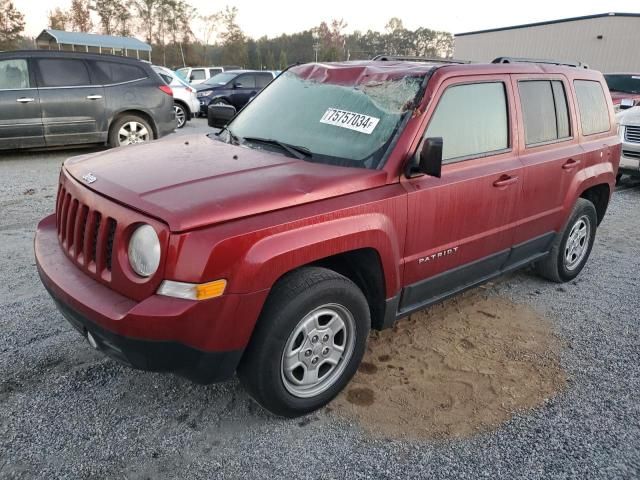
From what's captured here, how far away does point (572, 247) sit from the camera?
15.3 feet

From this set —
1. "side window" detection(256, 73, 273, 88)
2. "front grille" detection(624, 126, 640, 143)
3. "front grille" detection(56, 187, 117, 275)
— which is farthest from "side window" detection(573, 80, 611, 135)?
"side window" detection(256, 73, 273, 88)

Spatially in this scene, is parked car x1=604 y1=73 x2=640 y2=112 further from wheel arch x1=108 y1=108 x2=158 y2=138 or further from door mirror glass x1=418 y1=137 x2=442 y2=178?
door mirror glass x1=418 y1=137 x2=442 y2=178

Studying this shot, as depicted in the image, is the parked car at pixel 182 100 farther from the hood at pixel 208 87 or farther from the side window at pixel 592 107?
the side window at pixel 592 107

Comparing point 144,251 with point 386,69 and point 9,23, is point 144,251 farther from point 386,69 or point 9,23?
point 9,23

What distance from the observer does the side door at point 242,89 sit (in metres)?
16.5

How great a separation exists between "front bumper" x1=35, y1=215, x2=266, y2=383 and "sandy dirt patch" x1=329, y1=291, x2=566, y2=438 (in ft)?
2.89

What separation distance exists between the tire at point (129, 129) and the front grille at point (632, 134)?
8.26 m

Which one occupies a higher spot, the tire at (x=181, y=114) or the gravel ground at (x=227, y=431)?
the tire at (x=181, y=114)

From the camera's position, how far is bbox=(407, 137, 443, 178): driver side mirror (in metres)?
2.66

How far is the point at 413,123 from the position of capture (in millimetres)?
2914

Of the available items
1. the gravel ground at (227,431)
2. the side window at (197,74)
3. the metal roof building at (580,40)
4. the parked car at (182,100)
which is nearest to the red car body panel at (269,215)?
the gravel ground at (227,431)

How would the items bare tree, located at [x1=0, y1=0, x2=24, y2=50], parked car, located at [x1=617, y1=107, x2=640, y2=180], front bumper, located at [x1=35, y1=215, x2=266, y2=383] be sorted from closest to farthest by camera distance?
front bumper, located at [x1=35, y1=215, x2=266, y2=383], parked car, located at [x1=617, y1=107, x2=640, y2=180], bare tree, located at [x1=0, y1=0, x2=24, y2=50]

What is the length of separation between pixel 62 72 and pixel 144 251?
7.79 meters

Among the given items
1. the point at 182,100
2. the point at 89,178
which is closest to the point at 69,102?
the point at 182,100
